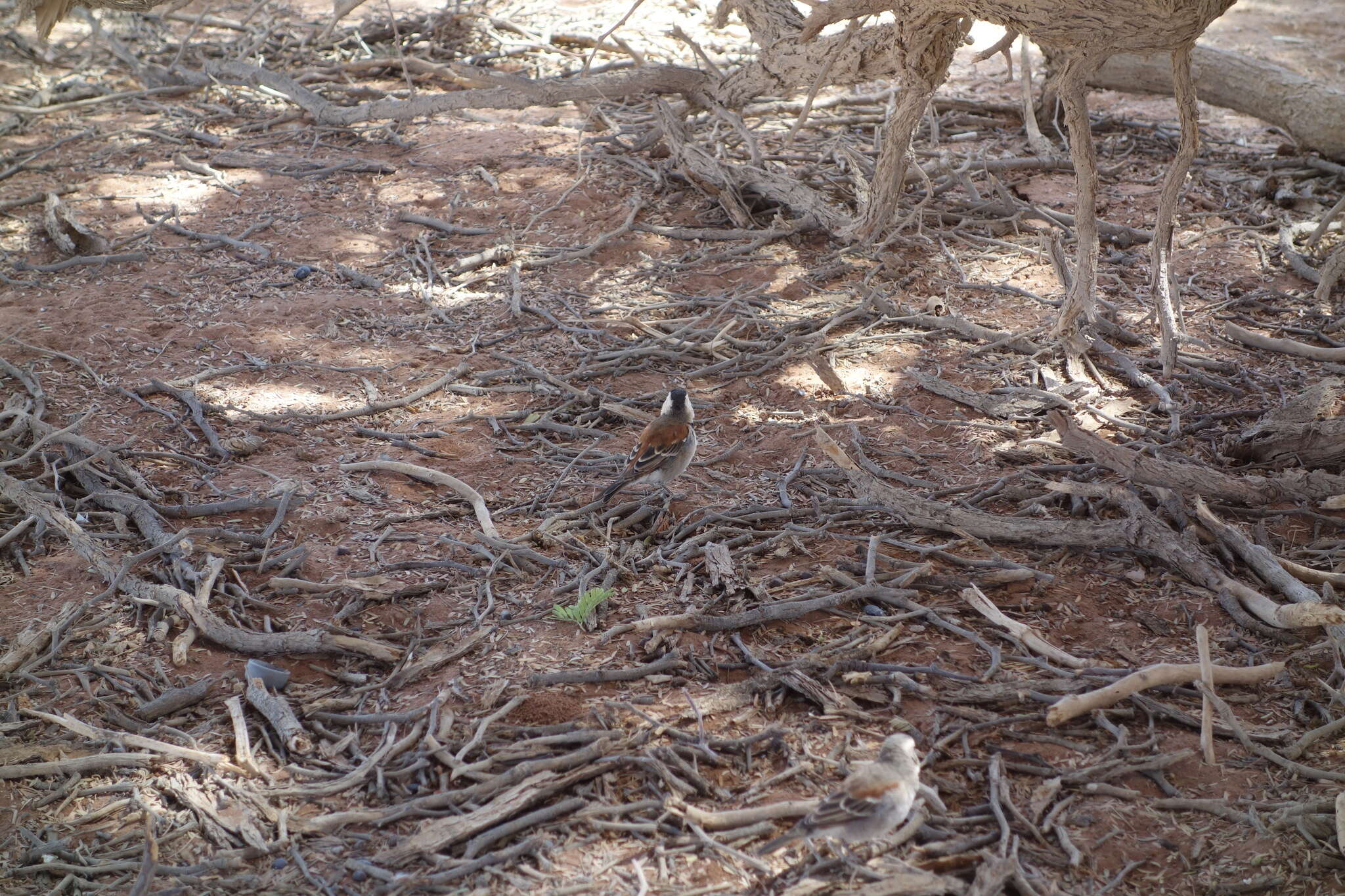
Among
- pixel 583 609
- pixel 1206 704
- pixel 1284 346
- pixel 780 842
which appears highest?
pixel 1206 704

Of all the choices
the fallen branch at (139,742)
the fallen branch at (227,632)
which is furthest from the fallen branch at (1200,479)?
the fallen branch at (139,742)

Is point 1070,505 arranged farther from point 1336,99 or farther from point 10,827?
point 1336,99

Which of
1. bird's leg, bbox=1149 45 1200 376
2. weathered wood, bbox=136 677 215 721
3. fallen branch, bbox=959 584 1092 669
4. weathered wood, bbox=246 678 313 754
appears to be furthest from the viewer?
bird's leg, bbox=1149 45 1200 376

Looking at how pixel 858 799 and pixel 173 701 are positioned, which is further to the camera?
pixel 173 701

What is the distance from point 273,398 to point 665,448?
2.54 meters

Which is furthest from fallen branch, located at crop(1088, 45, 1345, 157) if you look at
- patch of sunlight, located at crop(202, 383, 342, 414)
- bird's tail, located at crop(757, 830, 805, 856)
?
bird's tail, located at crop(757, 830, 805, 856)

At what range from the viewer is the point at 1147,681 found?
11.6 ft

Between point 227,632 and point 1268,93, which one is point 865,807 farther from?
point 1268,93

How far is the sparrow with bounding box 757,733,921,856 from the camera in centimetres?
288

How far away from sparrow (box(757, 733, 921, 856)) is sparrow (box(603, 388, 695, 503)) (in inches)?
79.6

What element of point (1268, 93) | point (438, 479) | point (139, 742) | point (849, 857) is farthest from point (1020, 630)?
point (1268, 93)

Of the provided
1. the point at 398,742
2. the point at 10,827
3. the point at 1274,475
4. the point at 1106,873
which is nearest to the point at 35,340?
the point at 10,827

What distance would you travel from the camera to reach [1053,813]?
126 inches

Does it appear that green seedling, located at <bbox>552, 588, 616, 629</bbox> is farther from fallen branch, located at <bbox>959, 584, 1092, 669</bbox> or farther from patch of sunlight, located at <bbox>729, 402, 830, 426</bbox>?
patch of sunlight, located at <bbox>729, 402, 830, 426</bbox>
